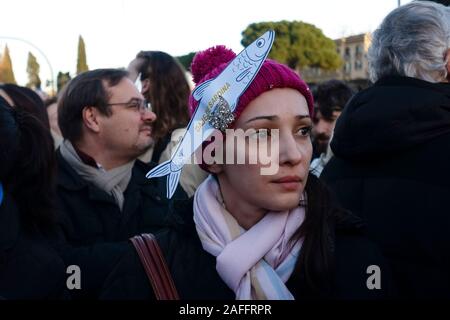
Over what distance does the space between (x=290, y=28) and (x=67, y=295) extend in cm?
4967

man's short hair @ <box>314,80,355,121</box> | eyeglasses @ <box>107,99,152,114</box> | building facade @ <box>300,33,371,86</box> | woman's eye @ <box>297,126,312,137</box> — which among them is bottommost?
building facade @ <box>300,33,371,86</box>

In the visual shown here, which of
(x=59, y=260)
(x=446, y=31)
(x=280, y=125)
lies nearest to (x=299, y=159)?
(x=280, y=125)

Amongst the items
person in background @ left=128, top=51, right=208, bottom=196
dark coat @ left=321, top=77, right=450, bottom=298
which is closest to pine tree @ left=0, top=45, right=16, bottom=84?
person in background @ left=128, top=51, right=208, bottom=196

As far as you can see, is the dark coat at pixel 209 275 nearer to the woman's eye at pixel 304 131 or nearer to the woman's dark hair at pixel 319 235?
the woman's dark hair at pixel 319 235

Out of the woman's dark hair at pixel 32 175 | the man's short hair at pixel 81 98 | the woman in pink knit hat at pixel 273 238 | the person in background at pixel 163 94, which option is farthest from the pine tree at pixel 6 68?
the woman in pink knit hat at pixel 273 238

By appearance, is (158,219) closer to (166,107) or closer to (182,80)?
(166,107)

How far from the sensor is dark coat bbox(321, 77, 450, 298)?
2051 millimetres

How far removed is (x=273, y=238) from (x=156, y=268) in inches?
14.4

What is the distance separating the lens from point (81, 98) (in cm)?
337

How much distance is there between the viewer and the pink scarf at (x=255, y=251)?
1.74 metres

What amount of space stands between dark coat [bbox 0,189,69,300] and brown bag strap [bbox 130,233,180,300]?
Answer: 480 millimetres

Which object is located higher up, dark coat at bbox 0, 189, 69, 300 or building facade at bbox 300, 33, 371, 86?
dark coat at bbox 0, 189, 69, 300

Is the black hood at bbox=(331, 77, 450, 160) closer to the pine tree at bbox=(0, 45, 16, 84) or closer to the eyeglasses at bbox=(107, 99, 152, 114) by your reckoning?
the eyeglasses at bbox=(107, 99, 152, 114)

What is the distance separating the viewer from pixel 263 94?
1.83m
